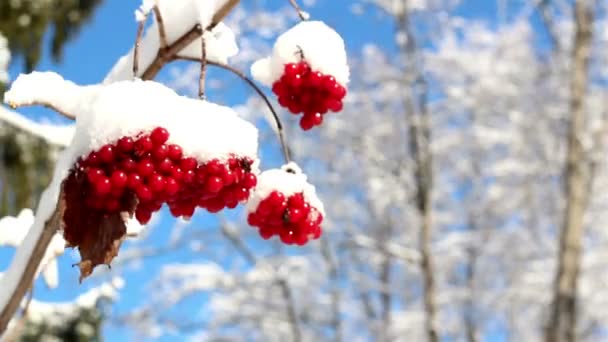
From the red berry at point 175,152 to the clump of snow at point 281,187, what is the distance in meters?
0.37

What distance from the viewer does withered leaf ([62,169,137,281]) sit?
1032mm

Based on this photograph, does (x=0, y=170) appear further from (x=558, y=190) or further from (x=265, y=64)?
(x=558, y=190)

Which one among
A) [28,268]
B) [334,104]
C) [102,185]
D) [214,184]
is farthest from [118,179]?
[334,104]

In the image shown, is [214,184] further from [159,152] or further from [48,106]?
[48,106]

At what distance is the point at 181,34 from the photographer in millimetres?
1304

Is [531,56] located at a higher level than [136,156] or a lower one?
higher

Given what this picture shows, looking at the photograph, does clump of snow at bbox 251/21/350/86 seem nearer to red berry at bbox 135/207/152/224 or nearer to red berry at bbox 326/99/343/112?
red berry at bbox 326/99/343/112

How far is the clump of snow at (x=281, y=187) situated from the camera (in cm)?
140

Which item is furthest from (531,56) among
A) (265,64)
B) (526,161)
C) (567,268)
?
(265,64)

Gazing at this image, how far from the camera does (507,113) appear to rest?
10.1m

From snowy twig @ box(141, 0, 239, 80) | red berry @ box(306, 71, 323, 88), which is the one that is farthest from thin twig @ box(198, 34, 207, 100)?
red berry @ box(306, 71, 323, 88)

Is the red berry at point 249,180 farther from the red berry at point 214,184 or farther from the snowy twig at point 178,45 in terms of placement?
the snowy twig at point 178,45

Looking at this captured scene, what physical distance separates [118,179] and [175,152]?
0.09m

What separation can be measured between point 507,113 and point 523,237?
3695 mm
